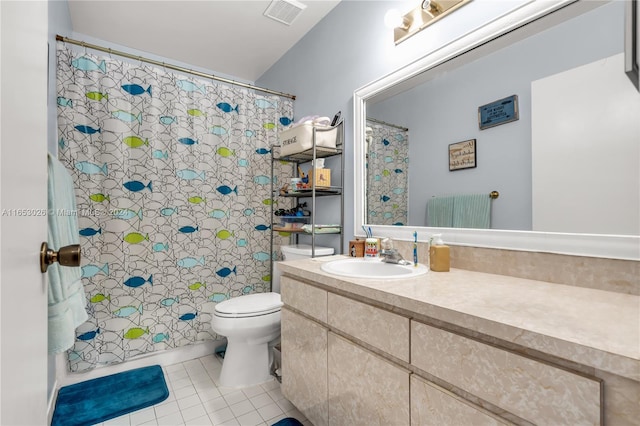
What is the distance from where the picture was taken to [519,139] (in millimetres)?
1146

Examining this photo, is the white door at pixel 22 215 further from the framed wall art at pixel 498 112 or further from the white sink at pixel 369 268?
the framed wall art at pixel 498 112

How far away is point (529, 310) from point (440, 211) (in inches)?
27.7

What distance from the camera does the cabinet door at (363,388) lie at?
37.6 inches

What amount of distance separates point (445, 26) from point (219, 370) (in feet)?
7.86

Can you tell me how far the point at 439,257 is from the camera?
1268 millimetres

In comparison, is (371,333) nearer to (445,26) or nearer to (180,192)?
(445,26)

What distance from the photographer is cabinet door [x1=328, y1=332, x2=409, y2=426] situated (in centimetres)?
95

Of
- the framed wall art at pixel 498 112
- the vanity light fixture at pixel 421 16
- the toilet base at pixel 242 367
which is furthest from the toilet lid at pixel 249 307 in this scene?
the vanity light fixture at pixel 421 16

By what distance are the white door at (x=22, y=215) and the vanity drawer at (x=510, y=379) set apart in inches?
34.5

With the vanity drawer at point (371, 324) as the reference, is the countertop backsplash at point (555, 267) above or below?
above

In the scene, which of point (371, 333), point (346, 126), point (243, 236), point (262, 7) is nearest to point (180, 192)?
point (243, 236)

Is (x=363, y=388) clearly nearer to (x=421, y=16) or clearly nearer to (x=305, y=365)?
(x=305, y=365)

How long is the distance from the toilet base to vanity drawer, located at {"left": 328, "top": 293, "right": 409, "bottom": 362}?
922mm

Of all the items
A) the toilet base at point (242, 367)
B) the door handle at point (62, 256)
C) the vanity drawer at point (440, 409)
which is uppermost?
the door handle at point (62, 256)
